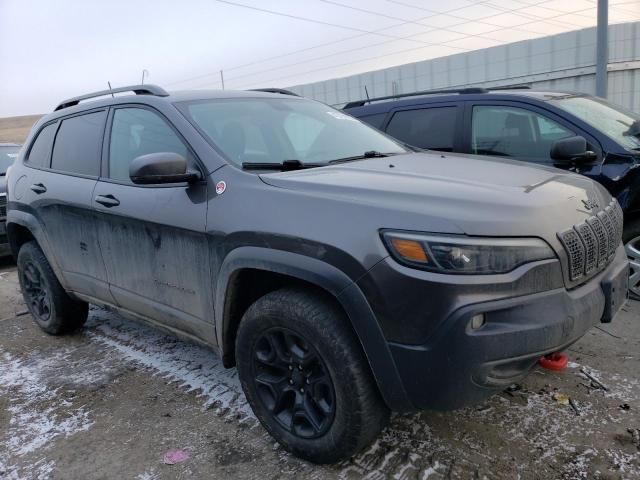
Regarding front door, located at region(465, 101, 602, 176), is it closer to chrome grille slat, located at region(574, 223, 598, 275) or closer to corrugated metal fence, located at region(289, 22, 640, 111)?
chrome grille slat, located at region(574, 223, 598, 275)

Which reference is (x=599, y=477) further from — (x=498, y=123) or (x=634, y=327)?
(x=498, y=123)

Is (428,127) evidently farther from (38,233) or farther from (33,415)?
(33,415)

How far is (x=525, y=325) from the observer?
1933 millimetres

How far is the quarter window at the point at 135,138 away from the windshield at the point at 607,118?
3.19 meters

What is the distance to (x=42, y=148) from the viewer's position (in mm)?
4289

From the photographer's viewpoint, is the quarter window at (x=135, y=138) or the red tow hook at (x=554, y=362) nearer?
the red tow hook at (x=554, y=362)

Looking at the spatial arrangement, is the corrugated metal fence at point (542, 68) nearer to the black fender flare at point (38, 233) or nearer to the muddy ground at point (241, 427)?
the muddy ground at point (241, 427)

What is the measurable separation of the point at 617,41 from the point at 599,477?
12.2m

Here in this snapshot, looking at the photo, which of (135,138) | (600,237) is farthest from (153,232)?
(600,237)

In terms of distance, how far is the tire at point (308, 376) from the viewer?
2141 millimetres

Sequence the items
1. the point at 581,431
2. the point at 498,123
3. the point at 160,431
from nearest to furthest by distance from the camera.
Answer: 1. the point at 581,431
2. the point at 160,431
3. the point at 498,123

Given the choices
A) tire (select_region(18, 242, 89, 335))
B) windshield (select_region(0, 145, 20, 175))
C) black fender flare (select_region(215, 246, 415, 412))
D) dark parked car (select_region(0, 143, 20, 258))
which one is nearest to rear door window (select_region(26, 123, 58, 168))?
tire (select_region(18, 242, 89, 335))

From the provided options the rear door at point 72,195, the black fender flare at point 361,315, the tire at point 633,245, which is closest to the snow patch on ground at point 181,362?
the rear door at point 72,195

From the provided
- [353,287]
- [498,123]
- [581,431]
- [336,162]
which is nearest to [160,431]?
[353,287]
